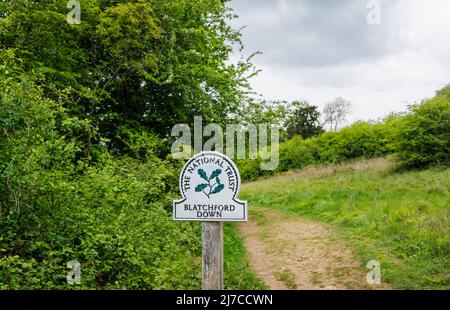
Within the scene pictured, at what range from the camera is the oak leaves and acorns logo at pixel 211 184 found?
464cm

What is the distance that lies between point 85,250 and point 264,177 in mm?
24237

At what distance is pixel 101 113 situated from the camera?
12.4 m

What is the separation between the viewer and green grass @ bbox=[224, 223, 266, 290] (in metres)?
7.44

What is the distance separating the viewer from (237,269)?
838 cm

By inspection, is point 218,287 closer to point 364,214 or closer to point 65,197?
point 65,197

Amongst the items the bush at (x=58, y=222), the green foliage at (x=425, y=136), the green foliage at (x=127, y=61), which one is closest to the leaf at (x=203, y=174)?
the bush at (x=58, y=222)

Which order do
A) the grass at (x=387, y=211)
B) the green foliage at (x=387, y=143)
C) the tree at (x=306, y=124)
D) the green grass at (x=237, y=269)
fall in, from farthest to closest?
1. the tree at (x=306, y=124)
2. the green foliage at (x=387, y=143)
3. the grass at (x=387, y=211)
4. the green grass at (x=237, y=269)

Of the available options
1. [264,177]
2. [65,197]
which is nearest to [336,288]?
[65,197]

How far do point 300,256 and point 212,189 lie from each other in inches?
219

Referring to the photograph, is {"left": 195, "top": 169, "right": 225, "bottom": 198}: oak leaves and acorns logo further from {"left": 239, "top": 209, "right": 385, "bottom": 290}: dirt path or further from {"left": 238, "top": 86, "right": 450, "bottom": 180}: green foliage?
{"left": 238, "top": 86, "right": 450, "bottom": 180}: green foliage

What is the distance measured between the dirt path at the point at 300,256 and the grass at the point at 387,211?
1.38 feet

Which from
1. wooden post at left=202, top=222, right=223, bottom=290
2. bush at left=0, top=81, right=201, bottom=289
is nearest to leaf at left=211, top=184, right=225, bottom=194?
wooden post at left=202, top=222, right=223, bottom=290

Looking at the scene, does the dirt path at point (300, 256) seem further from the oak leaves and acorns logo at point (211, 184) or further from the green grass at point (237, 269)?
the oak leaves and acorns logo at point (211, 184)

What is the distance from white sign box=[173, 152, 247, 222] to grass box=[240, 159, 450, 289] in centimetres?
415
